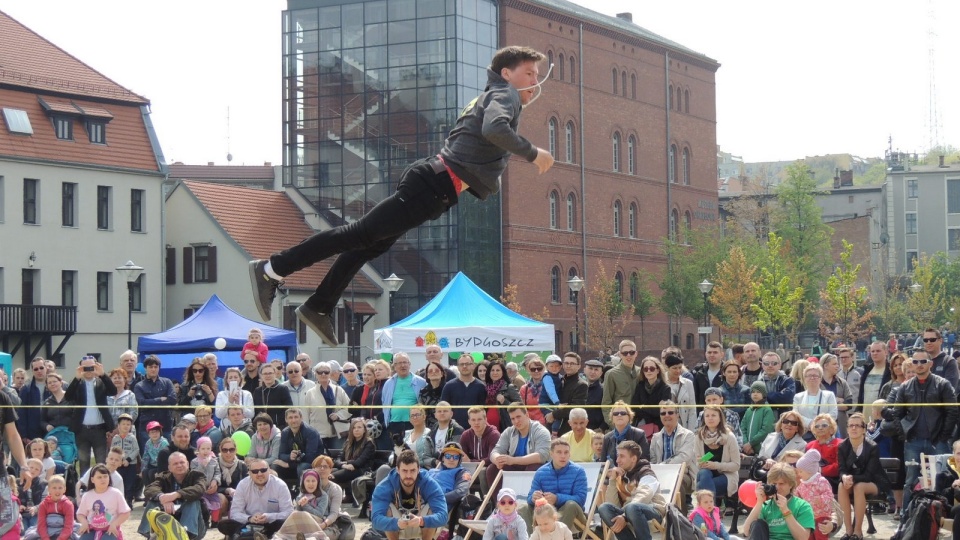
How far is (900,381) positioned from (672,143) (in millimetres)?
52753

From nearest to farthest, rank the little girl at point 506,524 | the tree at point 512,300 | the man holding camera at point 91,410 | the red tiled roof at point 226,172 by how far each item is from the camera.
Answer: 1. the little girl at point 506,524
2. the man holding camera at point 91,410
3. the tree at point 512,300
4. the red tiled roof at point 226,172

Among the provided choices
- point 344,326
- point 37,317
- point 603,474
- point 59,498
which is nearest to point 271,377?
point 59,498

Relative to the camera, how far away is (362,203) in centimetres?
5059

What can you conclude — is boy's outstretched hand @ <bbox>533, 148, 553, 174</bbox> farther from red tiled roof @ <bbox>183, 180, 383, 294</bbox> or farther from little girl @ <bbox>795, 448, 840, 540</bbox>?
red tiled roof @ <bbox>183, 180, 383, 294</bbox>

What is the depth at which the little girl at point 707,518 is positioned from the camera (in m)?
10.9

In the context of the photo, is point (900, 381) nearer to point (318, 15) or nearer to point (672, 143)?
point (318, 15)

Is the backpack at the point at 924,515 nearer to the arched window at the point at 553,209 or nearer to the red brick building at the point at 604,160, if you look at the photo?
the red brick building at the point at 604,160

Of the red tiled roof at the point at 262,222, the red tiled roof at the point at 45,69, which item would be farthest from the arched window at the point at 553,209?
the red tiled roof at the point at 45,69

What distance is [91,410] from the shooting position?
15.5m

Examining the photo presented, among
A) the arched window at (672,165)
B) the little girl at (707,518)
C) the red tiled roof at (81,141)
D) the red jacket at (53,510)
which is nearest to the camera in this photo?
the little girl at (707,518)

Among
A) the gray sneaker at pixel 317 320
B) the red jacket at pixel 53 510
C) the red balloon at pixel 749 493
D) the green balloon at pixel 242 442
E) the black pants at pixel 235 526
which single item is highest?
the gray sneaker at pixel 317 320

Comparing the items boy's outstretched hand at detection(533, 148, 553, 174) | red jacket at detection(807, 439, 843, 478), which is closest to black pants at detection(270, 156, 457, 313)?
boy's outstretched hand at detection(533, 148, 553, 174)

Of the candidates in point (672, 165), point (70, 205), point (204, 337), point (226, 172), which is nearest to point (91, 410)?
point (204, 337)

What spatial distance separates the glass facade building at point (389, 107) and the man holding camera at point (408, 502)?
3605cm
